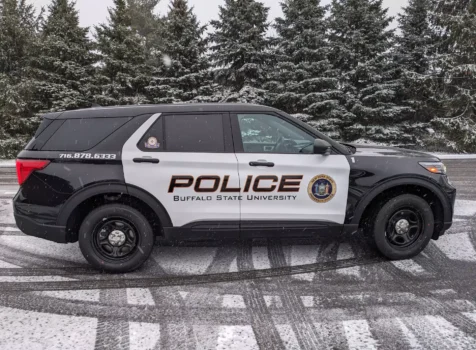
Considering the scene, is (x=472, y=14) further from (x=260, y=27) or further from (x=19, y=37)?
(x=19, y=37)

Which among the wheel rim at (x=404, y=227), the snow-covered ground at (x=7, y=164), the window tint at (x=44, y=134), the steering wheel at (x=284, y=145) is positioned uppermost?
the window tint at (x=44, y=134)

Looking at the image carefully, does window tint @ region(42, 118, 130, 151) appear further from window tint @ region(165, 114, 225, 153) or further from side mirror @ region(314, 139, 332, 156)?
side mirror @ region(314, 139, 332, 156)

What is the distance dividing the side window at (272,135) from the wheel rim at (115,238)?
149 cm

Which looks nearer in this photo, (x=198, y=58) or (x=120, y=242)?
(x=120, y=242)

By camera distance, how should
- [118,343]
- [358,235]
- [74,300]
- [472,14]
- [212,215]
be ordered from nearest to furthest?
[118,343]
[74,300]
[212,215]
[358,235]
[472,14]

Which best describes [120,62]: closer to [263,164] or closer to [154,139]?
[154,139]

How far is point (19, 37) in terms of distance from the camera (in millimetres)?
22078

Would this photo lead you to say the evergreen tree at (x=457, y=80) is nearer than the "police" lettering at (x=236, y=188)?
No

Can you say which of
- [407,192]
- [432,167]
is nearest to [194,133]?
[407,192]

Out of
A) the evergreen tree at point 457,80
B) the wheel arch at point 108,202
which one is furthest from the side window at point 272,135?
the evergreen tree at point 457,80

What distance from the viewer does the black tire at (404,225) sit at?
3977 mm

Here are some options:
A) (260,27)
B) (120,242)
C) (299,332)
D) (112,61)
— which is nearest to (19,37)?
(112,61)

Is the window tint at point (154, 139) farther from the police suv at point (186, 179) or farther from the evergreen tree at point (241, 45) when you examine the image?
the evergreen tree at point (241, 45)

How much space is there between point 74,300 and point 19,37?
24.0m
